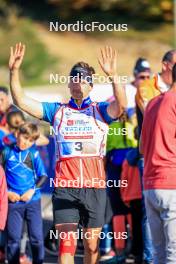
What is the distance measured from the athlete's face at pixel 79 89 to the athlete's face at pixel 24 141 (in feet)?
4.47

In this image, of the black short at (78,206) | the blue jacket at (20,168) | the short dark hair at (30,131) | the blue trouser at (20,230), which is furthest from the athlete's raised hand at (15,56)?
the blue trouser at (20,230)

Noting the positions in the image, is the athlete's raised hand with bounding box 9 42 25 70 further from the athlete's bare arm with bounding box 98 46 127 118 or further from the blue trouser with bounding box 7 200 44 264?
the blue trouser with bounding box 7 200 44 264

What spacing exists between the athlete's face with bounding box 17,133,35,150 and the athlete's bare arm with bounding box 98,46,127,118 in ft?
5.56

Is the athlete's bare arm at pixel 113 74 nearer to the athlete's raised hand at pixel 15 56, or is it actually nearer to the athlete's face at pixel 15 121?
the athlete's raised hand at pixel 15 56

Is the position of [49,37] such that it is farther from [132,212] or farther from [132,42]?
A: [132,212]

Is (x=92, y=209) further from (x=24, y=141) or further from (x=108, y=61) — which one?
(x=24, y=141)

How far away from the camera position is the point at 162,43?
34.8m

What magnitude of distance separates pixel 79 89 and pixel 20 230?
2.11m

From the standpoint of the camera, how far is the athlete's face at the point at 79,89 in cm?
861

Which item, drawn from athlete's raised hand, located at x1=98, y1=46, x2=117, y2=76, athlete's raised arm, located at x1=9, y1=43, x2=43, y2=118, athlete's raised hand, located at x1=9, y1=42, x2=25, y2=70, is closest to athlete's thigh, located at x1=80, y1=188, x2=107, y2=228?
athlete's raised arm, located at x1=9, y1=43, x2=43, y2=118

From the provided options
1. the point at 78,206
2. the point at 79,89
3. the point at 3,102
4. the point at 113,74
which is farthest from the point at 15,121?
the point at 113,74

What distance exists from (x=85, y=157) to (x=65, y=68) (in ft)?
80.2

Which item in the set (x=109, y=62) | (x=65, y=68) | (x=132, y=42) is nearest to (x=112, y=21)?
(x=132, y=42)

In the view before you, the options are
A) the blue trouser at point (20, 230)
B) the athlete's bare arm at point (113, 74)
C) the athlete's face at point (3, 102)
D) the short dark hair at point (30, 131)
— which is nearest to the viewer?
the athlete's bare arm at point (113, 74)
